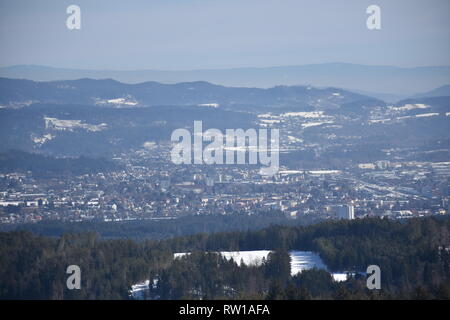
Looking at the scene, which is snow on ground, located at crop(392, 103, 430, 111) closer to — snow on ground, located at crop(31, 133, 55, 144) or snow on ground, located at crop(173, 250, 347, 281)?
snow on ground, located at crop(31, 133, 55, 144)

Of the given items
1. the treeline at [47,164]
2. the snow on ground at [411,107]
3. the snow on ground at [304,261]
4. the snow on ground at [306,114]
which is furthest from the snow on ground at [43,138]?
the snow on ground at [304,261]

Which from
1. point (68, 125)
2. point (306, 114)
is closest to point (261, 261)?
point (68, 125)

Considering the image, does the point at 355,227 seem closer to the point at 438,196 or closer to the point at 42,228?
the point at 42,228

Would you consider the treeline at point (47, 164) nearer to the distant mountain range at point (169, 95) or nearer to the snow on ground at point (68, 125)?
the snow on ground at point (68, 125)

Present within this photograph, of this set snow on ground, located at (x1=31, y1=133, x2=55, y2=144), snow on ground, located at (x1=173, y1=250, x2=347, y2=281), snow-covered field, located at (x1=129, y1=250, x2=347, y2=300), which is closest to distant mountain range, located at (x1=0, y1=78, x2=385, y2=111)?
snow on ground, located at (x1=31, y1=133, x2=55, y2=144)

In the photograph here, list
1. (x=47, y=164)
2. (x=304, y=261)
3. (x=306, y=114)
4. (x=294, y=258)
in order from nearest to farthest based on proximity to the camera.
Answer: (x=304, y=261)
(x=294, y=258)
(x=47, y=164)
(x=306, y=114)

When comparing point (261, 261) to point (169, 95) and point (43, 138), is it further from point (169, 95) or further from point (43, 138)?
point (169, 95)
